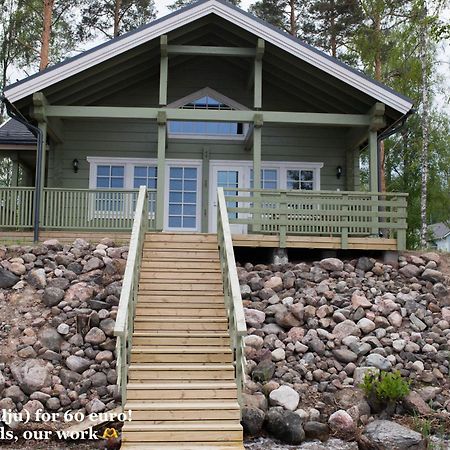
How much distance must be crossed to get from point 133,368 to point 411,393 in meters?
3.64

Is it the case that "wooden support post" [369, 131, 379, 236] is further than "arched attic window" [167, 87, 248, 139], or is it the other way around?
"arched attic window" [167, 87, 248, 139]

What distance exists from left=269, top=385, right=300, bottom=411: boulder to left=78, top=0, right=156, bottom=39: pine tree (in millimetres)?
19432

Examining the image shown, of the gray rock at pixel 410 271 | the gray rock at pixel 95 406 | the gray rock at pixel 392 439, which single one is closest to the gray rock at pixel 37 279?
the gray rock at pixel 95 406

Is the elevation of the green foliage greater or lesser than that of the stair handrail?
lesser

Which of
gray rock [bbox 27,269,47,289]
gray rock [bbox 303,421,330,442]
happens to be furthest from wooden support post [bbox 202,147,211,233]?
gray rock [bbox 303,421,330,442]

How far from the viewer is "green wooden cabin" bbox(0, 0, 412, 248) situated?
12156 mm

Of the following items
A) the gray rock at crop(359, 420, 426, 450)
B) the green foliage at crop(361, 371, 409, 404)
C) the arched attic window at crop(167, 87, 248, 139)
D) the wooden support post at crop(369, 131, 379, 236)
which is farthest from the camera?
the arched attic window at crop(167, 87, 248, 139)

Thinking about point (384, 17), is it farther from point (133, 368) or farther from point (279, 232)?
point (133, 368)

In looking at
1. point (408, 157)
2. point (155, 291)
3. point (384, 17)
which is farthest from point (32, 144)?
point (408, 157)

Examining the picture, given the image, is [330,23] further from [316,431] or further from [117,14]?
[316,431]

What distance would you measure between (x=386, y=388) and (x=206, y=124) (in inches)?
341

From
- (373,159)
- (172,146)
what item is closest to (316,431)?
(373,159)

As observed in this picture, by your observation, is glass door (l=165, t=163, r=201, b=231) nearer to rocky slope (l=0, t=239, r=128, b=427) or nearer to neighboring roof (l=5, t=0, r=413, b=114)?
neighboring roof (l=5, t=0, r=413, b=114)

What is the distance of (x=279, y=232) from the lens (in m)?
11.4
